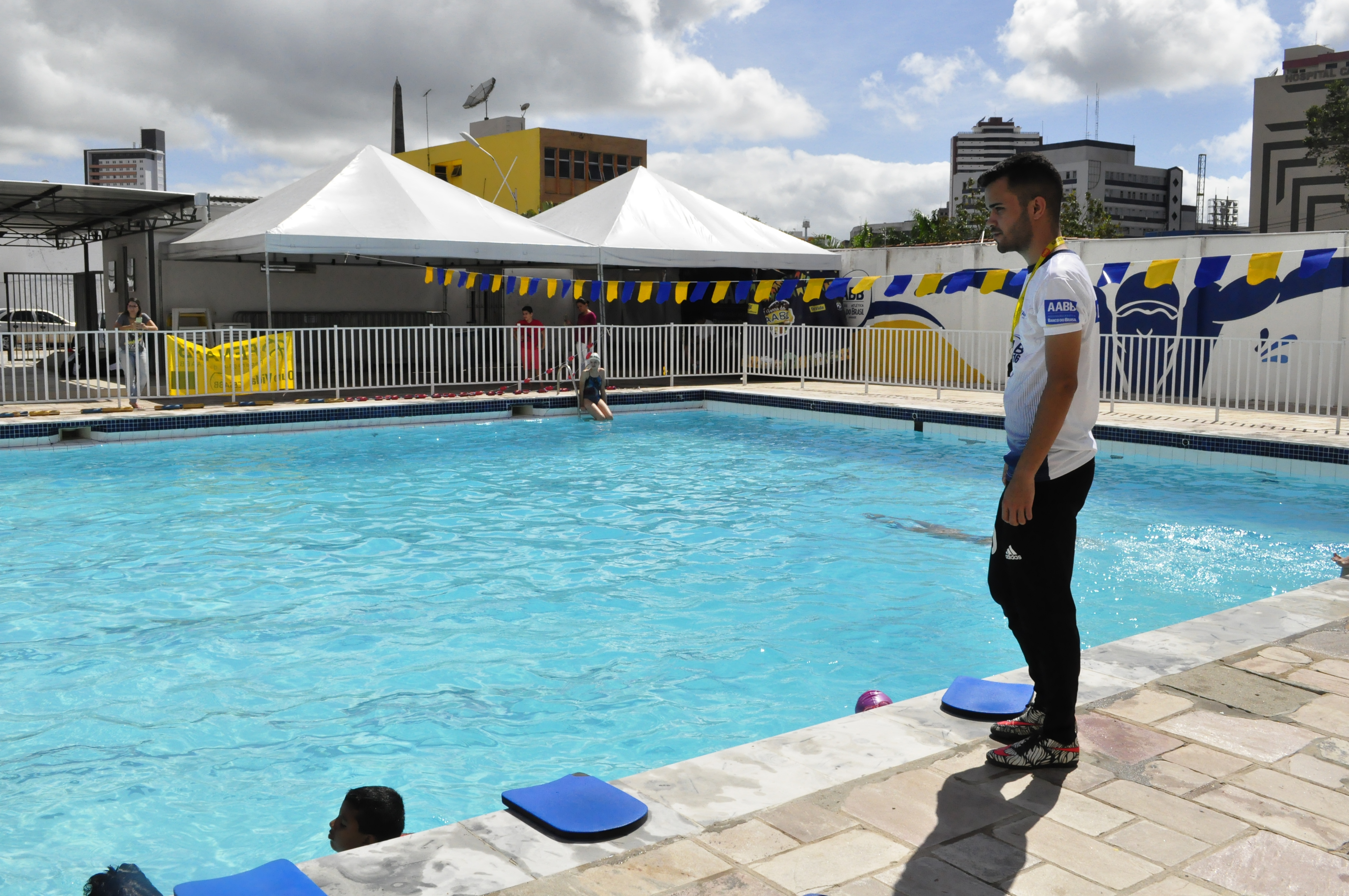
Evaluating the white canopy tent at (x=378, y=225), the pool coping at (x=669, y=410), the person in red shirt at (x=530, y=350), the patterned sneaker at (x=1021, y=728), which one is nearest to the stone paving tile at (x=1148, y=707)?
the patterned sneaker at (x=1021, y=728)

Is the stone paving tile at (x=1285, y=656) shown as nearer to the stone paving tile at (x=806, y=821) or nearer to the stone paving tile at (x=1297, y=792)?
the stone paving tile at (x=1297, y=792)

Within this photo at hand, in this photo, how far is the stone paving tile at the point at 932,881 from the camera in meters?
2.30

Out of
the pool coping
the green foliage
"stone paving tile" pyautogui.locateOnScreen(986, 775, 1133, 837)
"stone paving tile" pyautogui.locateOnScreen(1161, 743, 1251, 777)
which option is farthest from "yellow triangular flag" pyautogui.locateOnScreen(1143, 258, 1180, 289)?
the green foliage

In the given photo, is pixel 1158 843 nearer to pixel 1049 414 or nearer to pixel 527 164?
pixel 1049 414

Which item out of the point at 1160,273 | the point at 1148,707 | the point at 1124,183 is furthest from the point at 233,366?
the point at 1124,183

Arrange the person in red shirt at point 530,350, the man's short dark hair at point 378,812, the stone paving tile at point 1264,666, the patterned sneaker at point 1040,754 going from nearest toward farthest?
the patterned sneaker at point 1040,754 → the man's short dark hair at point 378,812 → the stone paving tile at point 1264,666 → the person in red shirt at point 530,350

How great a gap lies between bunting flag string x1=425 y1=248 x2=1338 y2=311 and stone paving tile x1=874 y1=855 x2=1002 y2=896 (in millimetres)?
11552

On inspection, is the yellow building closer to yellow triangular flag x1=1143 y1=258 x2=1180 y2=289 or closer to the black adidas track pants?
yellow triangular flag x1=1143 y1=258 x2=1180 y2=289

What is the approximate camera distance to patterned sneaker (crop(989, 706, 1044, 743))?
9.97 feet

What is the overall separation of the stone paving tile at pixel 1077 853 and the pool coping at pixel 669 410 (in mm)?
7724

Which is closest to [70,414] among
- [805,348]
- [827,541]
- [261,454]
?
[261,454]

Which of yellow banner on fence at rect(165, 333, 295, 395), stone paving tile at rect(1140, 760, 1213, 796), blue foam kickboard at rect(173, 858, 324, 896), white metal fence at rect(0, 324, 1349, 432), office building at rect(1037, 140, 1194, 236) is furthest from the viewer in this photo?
office building at rect(1037, 140, 1194, 236)

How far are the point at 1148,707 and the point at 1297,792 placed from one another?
66cm

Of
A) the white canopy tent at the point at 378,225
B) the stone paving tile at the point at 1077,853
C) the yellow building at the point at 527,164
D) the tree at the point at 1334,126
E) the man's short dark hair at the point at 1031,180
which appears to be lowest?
the stone paving tile at the point at 1077,853
